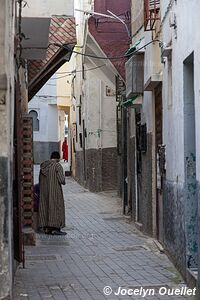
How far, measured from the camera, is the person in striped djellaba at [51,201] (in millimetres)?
12383

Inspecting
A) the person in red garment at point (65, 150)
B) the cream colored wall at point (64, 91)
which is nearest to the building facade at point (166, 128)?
the cream colored wall at point (64, 91)

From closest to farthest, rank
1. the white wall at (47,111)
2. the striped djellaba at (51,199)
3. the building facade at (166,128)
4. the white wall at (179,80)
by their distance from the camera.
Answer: the white wall at (179,80)
the building facade at (166,128)
the striped djellaba at (51,199)
the white wall at (47,111)

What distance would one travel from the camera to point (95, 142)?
73.9 ft

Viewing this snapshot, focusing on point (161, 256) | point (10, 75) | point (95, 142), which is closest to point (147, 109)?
point (161, 256)

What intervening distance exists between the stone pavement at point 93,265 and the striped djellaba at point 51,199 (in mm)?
374

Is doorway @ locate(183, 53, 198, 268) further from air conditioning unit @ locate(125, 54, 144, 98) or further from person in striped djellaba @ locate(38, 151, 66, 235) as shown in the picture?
person in striped djellaba @ locate(38, 151, 66, 235)

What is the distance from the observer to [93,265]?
29.9ft

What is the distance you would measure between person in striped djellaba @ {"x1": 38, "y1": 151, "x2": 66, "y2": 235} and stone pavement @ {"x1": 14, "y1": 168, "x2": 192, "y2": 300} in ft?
1.11

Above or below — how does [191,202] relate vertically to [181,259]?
above

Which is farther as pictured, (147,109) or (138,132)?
(138,132)

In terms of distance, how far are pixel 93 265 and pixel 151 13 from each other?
453 cm

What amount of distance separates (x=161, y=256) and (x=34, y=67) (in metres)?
6.79

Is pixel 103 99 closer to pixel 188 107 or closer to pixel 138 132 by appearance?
pixel 138 132

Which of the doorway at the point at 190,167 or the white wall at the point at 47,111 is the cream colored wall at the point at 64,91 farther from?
the doorway at the point at 190,167
